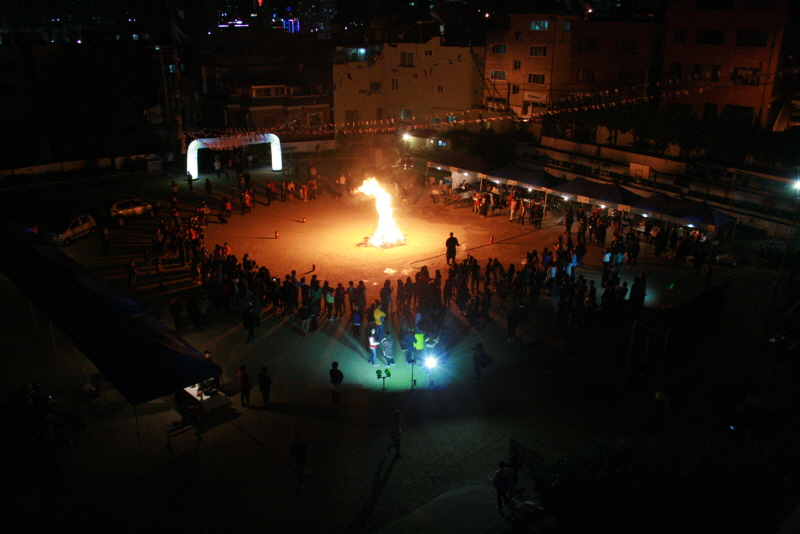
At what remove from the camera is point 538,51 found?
41.6m

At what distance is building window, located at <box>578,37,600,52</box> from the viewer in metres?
38.8

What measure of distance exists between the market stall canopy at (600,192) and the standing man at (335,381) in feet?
50.4

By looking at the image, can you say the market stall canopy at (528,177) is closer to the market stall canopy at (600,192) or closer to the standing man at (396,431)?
the market stall canopy at (600,192)

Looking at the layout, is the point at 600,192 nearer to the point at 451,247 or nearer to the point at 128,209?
the point at 451,247

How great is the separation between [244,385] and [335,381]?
76.0 inches

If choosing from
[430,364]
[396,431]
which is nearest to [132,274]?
[430,364]

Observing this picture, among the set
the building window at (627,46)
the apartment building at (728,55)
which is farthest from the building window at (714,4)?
the building window at (627,46)

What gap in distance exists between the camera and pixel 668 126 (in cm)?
3044

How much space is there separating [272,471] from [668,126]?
27101 mm

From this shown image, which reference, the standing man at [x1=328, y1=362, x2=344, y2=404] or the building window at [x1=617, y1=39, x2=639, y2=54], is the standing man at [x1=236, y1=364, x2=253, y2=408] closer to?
the standing man at [x1=328, y1=362, x2=344, y2=404]

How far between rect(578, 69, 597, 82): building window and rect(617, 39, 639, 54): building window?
6.45 feet

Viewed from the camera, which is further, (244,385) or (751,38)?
(751,38)

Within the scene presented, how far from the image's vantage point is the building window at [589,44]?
127 ft

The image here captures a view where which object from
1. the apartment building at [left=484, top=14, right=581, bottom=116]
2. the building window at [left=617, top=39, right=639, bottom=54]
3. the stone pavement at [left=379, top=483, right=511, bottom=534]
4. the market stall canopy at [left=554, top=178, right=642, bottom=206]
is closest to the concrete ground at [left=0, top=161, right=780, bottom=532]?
the stone pavement at [left=379, top=483, right=511, bottom=534]
